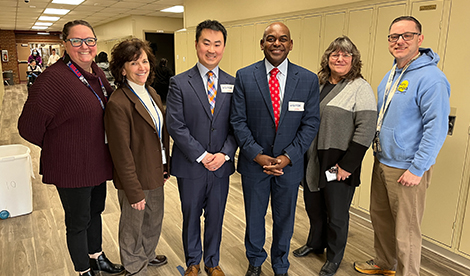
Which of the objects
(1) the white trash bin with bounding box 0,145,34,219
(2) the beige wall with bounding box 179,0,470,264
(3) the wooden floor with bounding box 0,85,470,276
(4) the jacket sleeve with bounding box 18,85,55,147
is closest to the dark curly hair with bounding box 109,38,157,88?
(4) the jacket sleeve with bounding box 18,85,55,147

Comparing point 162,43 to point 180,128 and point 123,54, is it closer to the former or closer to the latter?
point 123,54

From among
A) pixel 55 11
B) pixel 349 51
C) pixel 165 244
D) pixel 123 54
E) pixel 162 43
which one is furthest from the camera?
pixel 162 43

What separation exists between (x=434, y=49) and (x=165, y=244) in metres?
2.91

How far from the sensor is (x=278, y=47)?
81.4 inches

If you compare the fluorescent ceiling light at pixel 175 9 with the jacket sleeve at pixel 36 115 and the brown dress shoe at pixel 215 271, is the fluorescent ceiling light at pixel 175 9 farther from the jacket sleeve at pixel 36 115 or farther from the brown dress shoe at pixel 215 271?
the brown dress shoe at pixel 215 271

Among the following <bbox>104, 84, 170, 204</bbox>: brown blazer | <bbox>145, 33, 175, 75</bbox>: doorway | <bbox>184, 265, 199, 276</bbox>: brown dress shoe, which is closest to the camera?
<bbox>104, 84, 170, 204</bbox>: brown blazer

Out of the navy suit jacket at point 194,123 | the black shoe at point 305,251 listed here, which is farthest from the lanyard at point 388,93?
the black shoe at point 305,251

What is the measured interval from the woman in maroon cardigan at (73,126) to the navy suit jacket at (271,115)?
890 mm

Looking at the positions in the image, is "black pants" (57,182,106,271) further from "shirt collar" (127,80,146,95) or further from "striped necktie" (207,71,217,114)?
"striped necktie" (207,71,217,114)

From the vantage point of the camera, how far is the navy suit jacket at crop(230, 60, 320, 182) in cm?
211

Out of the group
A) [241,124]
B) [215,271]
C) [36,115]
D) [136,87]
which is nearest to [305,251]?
[215,271]

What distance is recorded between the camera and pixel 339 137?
2.30 meters

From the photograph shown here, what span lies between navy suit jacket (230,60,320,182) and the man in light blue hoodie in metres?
0.54

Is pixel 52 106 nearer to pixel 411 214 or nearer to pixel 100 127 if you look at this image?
pixel 100 127
